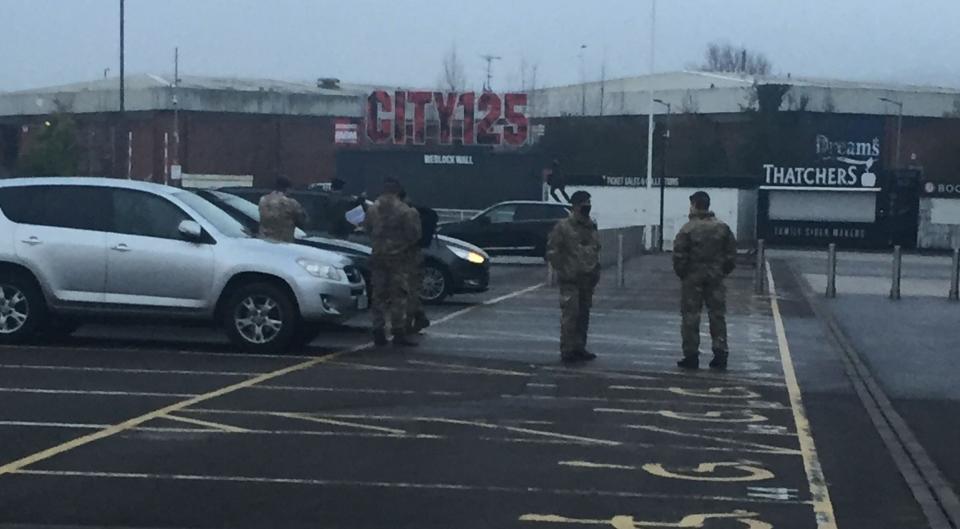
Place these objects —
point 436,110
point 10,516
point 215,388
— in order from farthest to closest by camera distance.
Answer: point 436,110 < point 215,388 < point 10,516

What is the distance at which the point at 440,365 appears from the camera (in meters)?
14.9

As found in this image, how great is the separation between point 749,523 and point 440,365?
705 cm

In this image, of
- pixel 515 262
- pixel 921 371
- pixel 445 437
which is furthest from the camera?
pixel 515 262

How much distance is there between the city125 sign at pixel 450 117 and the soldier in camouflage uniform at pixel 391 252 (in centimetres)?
4520

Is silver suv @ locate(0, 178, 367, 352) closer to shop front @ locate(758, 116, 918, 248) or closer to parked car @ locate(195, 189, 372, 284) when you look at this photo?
parked car @ locate(195, 189, 372, 284)

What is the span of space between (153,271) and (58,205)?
1.32 meters

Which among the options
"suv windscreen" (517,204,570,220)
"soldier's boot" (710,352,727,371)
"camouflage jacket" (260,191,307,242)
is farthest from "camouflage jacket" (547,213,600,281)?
"suv windscreen" (517,204,570,220)

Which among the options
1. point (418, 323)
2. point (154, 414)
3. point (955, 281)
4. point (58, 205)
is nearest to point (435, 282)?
point (418, 323)

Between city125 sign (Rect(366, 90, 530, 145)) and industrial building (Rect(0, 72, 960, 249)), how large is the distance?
0.19 ft

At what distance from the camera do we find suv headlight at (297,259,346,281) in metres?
15.2

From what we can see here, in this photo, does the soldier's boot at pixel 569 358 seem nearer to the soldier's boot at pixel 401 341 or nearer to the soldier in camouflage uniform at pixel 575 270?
the soldier in camouflage uniform at pixel 575 270

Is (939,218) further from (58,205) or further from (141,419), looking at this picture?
(141,419)

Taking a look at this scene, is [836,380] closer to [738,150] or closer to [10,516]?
[10,516]

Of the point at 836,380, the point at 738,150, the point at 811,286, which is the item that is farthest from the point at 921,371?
the point at 738,150
